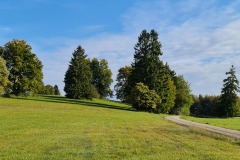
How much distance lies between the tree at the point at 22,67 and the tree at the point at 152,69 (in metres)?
21.8

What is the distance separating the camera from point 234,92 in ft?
315

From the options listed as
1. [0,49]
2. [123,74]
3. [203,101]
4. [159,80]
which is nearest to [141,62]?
[159,80]

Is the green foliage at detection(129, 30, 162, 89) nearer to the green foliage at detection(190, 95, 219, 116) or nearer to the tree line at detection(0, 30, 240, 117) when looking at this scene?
the tree line at detection(0, 30, 240, 117)

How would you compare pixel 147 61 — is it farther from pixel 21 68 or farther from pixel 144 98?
pixel 21 68

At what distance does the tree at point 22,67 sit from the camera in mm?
71125

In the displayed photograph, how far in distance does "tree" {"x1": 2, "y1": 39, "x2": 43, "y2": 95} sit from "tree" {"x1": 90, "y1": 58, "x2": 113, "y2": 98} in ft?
153

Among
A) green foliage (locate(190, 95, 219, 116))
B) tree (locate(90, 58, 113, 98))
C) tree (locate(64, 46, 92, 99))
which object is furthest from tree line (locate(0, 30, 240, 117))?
green foliage (locate(190, 95, 219, 116))

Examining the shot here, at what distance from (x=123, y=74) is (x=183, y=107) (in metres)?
34.1

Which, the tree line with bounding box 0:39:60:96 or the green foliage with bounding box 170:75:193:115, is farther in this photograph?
the green foliage with bounding box 170:75:193:115

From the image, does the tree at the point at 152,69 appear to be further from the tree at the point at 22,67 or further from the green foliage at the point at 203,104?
the green foliage at the point at 203,104

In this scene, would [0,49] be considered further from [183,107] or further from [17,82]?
[183,107]

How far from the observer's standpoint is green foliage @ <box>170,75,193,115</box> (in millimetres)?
89938

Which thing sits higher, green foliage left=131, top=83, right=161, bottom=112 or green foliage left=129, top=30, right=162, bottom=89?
green foliage left=129, top=30, right=162, bottom=89

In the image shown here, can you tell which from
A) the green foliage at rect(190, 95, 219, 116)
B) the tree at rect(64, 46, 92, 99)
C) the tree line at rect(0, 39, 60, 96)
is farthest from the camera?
the green foliage at rect(190, 95, 219, 116)
